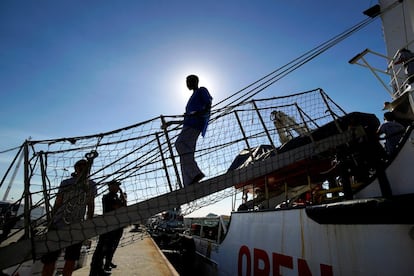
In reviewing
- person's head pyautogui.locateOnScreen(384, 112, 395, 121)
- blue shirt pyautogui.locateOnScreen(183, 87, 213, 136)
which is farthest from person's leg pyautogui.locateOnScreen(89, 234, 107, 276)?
person's head pyautogui.locateOnScreen(384, 112, 395, 121)

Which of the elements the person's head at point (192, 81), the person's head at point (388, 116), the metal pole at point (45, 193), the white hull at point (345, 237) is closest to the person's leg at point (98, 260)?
the metal pole at point (45, 193)

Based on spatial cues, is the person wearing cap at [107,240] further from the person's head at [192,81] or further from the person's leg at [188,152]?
the person's head at [192,81]

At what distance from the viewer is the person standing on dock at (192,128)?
10.4ft

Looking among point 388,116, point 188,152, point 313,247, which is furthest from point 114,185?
point 388,116

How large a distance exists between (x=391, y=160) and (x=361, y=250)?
3.42ft

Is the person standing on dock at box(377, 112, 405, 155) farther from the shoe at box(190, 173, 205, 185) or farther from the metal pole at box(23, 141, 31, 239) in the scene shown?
the metal pole at box(23, 141, 31, 239)

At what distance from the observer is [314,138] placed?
4.00 metres

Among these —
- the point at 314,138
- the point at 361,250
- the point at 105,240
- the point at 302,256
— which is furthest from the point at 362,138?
the point at 105,240

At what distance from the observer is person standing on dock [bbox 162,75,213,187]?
3.16 metres

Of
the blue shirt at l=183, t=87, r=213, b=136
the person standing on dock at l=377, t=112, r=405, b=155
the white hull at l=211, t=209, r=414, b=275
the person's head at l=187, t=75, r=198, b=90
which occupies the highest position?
the person's head at l=187, t=75, r=198, b=90

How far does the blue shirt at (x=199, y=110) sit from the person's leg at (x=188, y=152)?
0.31 feet

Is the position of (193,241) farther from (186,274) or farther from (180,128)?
(180,128)

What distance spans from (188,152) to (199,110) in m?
0.62

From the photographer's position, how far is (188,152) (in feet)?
10.6
